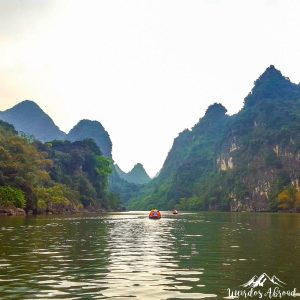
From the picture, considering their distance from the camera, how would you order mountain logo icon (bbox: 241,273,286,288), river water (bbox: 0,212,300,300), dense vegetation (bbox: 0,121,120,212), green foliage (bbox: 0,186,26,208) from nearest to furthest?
1. river water (bbox: 0,212,300,300)
2. mountain logo icon (bbox: 241,273,286,288)
3. green foliage (bbox: 0,186,26,208)
4. dense vegetation (bbox: 0,121,120,212)

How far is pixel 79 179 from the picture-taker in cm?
Result: 15200

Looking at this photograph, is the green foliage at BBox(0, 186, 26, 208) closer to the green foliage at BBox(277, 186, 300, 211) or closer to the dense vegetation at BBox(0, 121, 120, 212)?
the dense vegetation at BBox(0, 121, 120, 212)

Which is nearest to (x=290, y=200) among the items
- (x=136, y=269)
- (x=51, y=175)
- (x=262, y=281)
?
(x=51, y=175)

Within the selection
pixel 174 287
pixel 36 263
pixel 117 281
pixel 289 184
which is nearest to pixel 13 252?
pixel 36 263

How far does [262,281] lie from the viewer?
15477mm

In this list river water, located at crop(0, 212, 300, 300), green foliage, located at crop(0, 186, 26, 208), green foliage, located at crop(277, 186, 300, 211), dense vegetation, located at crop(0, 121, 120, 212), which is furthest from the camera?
green foliage, located at crop(277, 186, 300, 211)

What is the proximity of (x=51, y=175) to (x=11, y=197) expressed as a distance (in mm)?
58645

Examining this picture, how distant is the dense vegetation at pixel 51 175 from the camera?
86.1 metres

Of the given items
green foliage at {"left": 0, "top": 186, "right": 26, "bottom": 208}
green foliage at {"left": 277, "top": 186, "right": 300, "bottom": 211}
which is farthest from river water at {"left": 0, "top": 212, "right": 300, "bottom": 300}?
green foliage at {"left": 277, "top": 186, "right": 300, "bottom": 211}

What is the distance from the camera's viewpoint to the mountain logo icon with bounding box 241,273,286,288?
14784mm

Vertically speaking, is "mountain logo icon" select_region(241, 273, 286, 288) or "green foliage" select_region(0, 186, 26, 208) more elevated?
"green foliage" select_region(0, 186, 26, 208)

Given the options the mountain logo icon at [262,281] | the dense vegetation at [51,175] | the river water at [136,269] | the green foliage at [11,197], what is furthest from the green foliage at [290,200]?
the mountain logo icon at [262,281]

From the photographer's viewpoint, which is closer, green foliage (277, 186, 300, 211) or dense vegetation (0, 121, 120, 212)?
dense vegetation (0, 121, 120, 212)

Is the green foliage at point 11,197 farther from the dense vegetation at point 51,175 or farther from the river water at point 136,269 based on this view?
the river water at point 136,269
